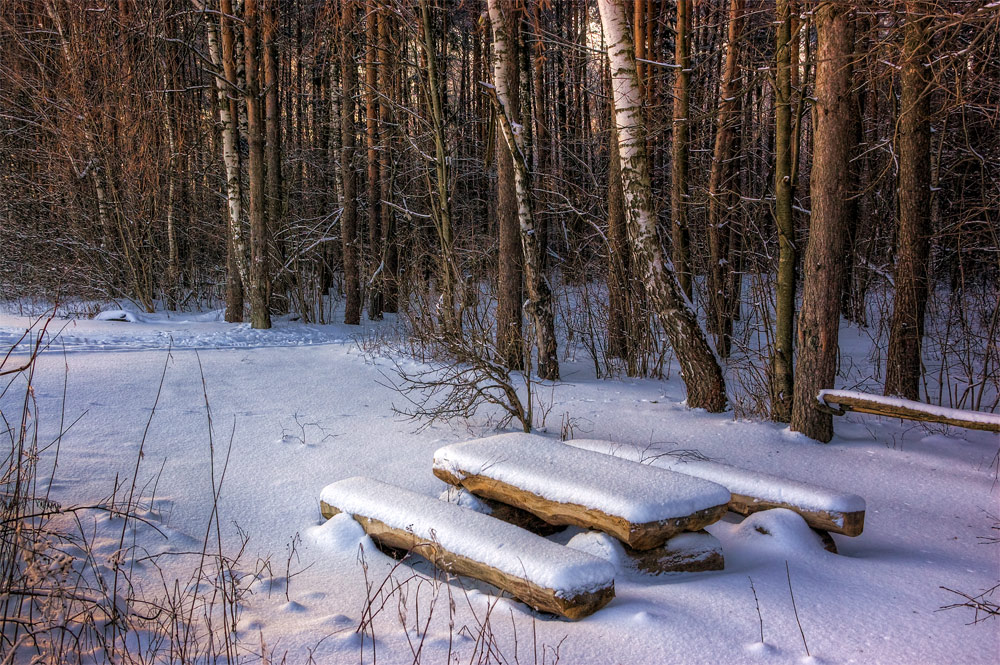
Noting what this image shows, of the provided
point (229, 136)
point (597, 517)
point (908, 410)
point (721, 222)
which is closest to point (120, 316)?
point (229, 136)

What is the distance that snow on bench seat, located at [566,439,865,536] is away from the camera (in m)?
4.13

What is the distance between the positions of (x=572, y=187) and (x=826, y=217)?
9955 mm

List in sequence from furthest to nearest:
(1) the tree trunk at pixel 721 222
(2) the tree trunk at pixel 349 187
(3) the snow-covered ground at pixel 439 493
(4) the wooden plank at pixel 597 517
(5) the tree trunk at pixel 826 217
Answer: (2) the tree trunk at pixel 349 187
(1) the tree trunk at pixel 721 222
(5) the tree trunk at pixel 826 217
(4) the wooden plank at pixel 597 517
(3) the snow-covered ground at pixel 439 493

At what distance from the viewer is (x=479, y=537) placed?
3.59 metres

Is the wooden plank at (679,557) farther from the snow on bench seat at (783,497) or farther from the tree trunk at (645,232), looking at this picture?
the tree trunk at (645,232)

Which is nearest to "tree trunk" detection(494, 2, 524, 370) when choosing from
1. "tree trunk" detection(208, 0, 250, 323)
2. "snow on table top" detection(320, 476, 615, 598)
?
"snow on table top" detection(320, 476, 615, 598)

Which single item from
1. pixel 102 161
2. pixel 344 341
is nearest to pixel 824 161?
pixel 344 341

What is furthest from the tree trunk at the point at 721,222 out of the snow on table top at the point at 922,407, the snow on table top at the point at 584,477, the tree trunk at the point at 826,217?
the snow on table top at the point at 584,477

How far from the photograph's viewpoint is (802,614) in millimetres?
3203

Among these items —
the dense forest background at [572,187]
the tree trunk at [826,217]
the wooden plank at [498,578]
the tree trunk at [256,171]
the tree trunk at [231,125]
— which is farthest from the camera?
the tree trunk at [231,125]

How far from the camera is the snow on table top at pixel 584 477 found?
3.79 m

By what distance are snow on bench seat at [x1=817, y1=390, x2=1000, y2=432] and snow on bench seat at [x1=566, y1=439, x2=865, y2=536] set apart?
1.63 m

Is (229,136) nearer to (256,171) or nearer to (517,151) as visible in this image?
(256,171)

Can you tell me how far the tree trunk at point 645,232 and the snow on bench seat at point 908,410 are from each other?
4.77 ft
